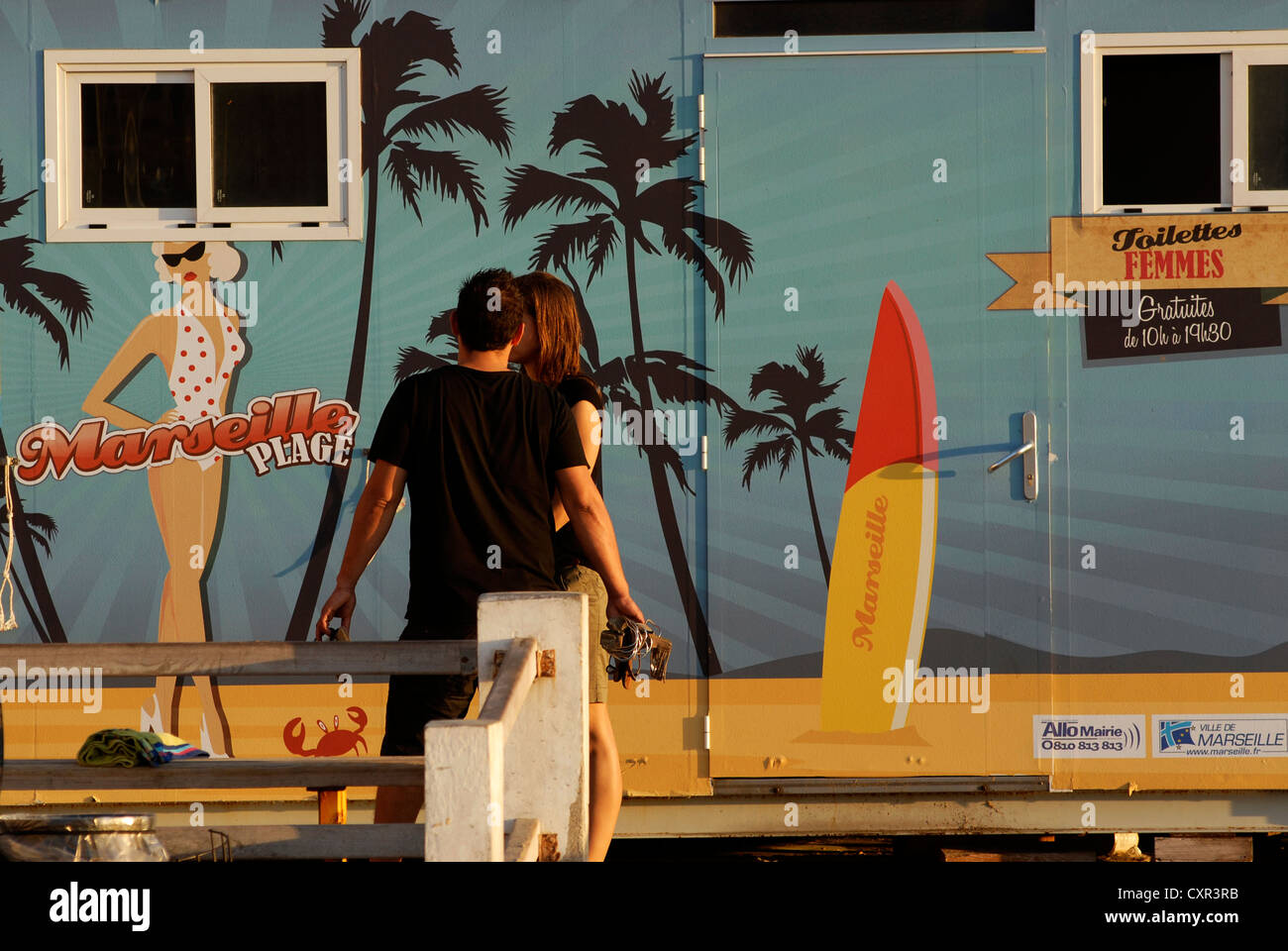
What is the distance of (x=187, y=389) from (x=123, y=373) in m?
0.23

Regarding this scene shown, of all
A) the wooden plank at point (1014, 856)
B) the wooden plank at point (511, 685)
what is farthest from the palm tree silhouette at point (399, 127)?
the wooden plank at point (1014, 856)

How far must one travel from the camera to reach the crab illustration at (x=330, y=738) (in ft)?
14.0

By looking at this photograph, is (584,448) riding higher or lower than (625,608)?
higher

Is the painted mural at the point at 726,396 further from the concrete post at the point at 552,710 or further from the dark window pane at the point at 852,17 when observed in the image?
the concrete post at the point at 552,710

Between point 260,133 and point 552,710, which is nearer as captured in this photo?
point 552,710

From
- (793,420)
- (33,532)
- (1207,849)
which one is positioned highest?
(793,420)

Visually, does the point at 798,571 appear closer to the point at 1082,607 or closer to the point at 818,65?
the point at 1082,607

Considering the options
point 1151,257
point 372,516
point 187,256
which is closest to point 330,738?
point 372,516

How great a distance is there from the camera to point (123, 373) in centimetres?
433

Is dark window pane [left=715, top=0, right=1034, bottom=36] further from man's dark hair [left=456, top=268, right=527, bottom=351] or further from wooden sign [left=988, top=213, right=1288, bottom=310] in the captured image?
man's dark hair [left=456, top=268, right=527, bottom=351]

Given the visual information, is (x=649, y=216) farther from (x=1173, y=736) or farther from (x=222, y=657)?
(x=1173, y=736)

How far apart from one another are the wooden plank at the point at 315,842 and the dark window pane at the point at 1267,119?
143 inches

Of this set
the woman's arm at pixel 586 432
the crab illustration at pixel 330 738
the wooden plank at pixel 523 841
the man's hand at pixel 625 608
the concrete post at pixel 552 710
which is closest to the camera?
the wooden plank at pixel 523 841

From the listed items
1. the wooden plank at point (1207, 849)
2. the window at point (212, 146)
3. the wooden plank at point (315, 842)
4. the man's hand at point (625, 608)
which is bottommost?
the wooden plank at point (1207, 849)
